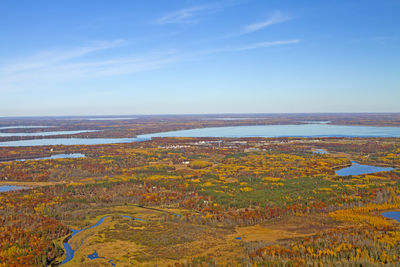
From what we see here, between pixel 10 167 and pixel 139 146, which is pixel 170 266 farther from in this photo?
pixel 139 146

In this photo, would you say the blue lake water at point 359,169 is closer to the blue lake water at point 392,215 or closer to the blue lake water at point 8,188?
the blue lake water at point 392,215

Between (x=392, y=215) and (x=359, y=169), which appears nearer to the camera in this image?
(x=392, y=215)

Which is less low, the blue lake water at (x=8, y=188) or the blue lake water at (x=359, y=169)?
the blue lake water at (x=359, y=169)

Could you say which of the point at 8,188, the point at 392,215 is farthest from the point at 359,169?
the point at 8,188

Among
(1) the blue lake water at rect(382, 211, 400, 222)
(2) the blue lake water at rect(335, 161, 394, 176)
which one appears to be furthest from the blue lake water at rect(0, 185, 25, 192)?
(2) the blue lake water at rect(335, 161, 394, 176)

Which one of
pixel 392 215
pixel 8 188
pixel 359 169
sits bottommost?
pixel 8 188

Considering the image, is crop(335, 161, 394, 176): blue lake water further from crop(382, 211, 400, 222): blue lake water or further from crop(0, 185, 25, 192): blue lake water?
crop(0, 185, 25, 192): blue lake water

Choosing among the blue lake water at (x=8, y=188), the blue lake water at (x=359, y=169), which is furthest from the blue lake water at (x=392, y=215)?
the blue lake water at (x=8, y=188)

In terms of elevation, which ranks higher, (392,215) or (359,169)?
(359,169)

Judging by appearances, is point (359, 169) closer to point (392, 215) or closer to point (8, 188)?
point (392, 215)

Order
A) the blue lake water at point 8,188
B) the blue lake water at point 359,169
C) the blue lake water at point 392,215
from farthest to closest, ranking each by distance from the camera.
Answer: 1. the blue lake water at point 359,169
2. the blue lake water at point 8,188
3. the blue lake water at point 392,215

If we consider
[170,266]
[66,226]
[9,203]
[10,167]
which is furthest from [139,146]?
[170,266]
